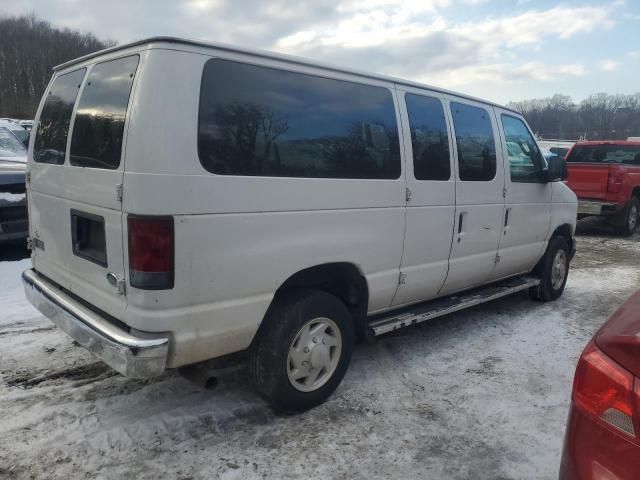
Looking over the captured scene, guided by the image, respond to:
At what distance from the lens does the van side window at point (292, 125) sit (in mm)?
2717

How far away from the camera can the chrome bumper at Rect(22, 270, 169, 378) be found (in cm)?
256

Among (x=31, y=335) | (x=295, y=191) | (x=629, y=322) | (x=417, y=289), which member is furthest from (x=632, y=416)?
(x=31, y=335)

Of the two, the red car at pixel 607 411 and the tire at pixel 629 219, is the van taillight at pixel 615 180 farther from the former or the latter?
the red car at pixel 607 411

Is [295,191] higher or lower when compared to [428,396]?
higher

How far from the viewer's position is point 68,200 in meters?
3.13

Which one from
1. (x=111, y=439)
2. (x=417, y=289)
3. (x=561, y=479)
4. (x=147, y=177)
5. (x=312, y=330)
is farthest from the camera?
(x=417, y=289)

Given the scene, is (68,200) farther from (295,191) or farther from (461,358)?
(461,358)

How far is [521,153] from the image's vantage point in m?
5.11

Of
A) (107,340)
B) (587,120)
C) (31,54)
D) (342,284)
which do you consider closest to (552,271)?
(342,284)

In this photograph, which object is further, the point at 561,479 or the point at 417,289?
the point at 417,289

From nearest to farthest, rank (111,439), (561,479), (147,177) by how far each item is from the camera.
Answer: (561,479) < (147,177) < (111,439)

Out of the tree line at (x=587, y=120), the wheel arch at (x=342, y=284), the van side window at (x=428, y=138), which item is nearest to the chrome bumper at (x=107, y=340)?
the wheel arch at (x=342, y=284)

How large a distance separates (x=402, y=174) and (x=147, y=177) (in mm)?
1878

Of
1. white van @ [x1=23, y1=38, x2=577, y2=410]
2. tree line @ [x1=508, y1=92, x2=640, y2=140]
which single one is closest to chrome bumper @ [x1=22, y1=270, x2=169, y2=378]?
white van @ [x1=23, y1=38, x2=577, y2=410]
